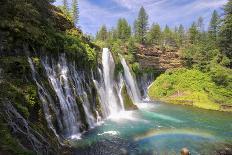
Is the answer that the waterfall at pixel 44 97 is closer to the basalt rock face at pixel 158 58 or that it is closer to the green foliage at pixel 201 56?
the green foliage at pixel 201 56

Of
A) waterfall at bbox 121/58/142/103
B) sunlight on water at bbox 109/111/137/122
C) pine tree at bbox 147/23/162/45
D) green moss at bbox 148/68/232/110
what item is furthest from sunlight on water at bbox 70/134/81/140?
pine tree at bbox 147/23/162/45

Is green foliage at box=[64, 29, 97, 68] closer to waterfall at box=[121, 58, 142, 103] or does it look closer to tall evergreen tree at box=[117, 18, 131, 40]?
waterfall at box=[121, 58, 142, 103]

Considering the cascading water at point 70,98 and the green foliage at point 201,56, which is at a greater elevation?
the green foliage at point 201,56

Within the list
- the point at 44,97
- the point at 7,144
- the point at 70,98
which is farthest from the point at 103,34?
the point at 7,144

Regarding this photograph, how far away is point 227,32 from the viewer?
2057 inches

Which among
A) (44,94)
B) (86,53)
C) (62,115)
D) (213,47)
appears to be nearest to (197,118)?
(86,53)

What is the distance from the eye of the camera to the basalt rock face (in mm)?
62031

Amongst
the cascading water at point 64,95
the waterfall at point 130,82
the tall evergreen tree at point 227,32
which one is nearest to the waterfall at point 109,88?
the waterfall at point 130,82

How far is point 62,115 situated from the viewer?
61.7ft

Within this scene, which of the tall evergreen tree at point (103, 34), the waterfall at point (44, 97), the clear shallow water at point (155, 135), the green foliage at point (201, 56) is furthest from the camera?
the tall evergreen tree at point (103, 34)

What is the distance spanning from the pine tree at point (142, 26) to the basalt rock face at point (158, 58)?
1128cm

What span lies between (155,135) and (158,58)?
45.7 meters

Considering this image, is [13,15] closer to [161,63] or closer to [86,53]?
[86,53]

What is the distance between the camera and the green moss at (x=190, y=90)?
40625 millimetres
